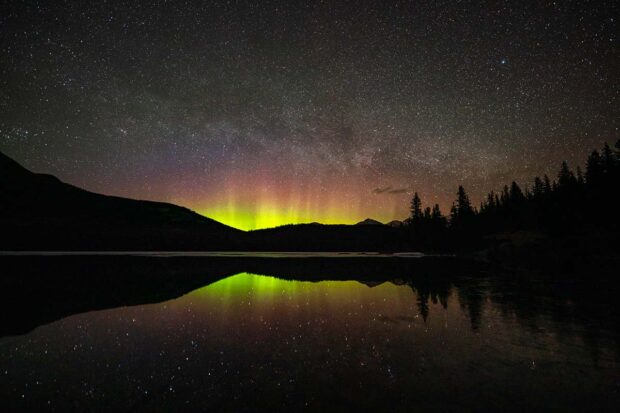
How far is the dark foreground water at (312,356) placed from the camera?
7203mm

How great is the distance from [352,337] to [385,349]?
1.82 meters

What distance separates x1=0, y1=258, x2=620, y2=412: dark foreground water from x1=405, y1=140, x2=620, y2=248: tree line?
52857 millimetres

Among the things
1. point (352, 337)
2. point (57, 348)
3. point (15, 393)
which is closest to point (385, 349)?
point (352, 337)

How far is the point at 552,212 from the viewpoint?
62.3 metres

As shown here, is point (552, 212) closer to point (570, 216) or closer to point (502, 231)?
point (570, 216)

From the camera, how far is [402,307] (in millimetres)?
17875

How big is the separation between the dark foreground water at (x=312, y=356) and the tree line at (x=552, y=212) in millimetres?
52857

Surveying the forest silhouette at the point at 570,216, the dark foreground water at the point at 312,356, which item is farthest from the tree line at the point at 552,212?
the dark foreground water at the point at 312,356

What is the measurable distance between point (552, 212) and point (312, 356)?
73.0m

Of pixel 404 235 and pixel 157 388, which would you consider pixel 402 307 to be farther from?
pixel 404 235

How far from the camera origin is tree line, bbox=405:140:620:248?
56.5 m

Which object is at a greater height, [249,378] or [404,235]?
[404,235]

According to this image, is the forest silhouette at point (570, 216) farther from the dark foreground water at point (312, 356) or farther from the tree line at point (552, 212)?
the dark foreground water at point (312, 356)

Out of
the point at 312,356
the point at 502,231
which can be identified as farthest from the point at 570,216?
the point at 312,356
